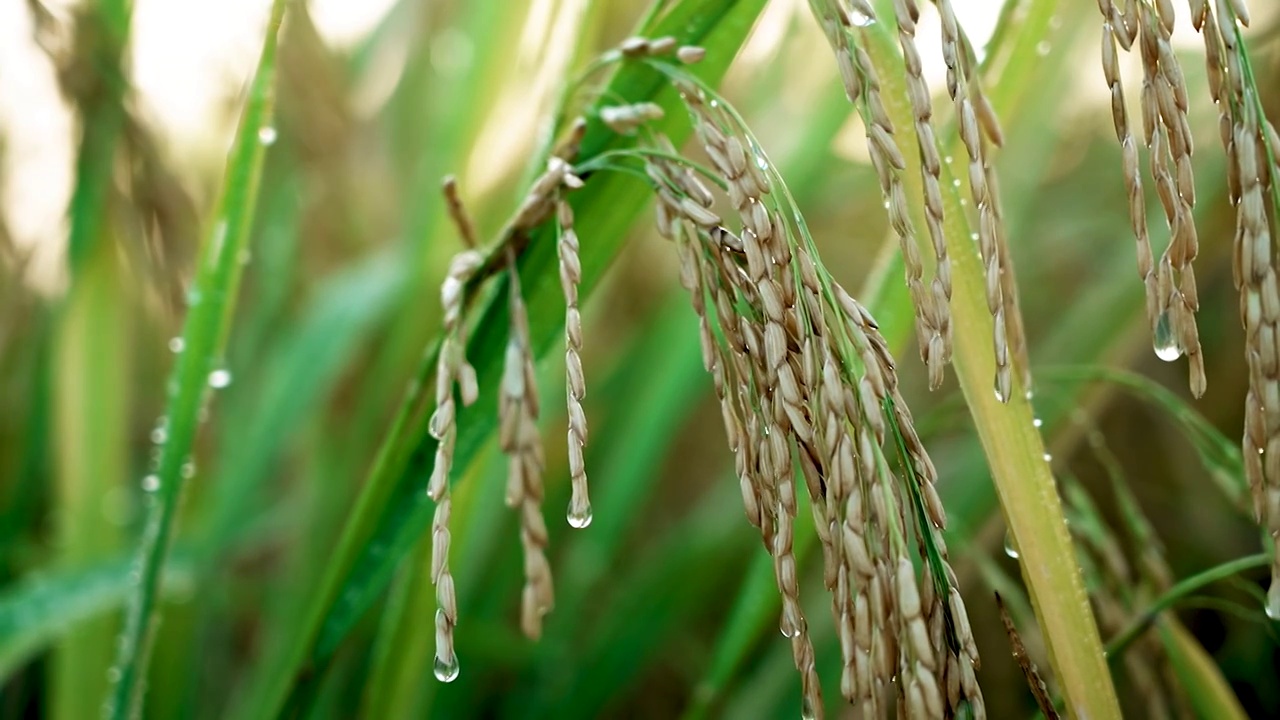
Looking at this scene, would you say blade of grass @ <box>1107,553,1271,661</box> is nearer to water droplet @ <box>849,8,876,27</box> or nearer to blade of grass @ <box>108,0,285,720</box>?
water droplet @ <box>849,8,876,27</box>

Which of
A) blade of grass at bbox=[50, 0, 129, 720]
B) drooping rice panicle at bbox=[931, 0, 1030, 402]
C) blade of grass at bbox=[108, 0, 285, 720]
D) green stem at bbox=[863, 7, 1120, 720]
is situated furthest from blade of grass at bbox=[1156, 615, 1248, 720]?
blade of grass at bbox=[50, 0, 129, 720]

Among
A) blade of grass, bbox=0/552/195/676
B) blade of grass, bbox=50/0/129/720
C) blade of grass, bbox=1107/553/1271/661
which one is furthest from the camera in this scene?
blade of grass, bbox=50/0/129/720

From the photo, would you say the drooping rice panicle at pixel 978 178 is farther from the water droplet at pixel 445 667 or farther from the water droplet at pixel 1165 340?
the water droplet at pixel 445 667

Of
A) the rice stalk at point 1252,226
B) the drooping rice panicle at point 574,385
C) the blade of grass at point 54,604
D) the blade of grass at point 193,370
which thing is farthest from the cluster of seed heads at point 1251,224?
the blade of grass at point 54,604

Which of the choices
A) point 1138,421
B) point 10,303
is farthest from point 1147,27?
point 10,303

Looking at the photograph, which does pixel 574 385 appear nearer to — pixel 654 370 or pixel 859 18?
pixel 859 18

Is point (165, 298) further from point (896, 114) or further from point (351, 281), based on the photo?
point (896, 114)

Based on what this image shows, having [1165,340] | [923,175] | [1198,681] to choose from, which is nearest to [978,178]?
[923,175]
